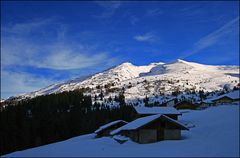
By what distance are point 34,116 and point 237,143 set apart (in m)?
65.9

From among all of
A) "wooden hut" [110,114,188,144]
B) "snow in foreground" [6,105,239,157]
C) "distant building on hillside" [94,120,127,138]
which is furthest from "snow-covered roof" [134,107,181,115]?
"wooden hut" [110,114,188,144]

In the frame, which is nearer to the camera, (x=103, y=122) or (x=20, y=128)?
(x=20, y=128)

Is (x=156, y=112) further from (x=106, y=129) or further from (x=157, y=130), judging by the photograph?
(x=157, y=130)

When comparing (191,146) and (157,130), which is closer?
(191,146)

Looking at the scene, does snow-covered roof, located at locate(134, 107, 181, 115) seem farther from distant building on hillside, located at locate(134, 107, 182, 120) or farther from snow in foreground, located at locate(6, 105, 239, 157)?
snow in foreground, located at locate(6, 105, 239, 157)

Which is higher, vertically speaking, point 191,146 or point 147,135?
point 147,135

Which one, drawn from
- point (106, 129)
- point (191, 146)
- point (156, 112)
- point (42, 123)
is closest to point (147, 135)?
point (191, 146)

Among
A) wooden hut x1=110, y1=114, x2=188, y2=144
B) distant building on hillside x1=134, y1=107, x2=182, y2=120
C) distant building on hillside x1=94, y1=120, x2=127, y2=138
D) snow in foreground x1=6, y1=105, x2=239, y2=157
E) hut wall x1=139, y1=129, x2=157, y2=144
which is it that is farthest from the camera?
distant building on hillside x1=94, y1=120, x2=127, y2=138

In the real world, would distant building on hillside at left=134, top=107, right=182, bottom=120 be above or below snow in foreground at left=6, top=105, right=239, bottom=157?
above

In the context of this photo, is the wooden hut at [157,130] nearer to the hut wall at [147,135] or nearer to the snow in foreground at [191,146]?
the hut wall at [147,135]

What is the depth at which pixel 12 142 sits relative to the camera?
7581 cm

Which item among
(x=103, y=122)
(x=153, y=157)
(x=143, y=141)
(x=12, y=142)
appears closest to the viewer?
(x=153, y=157)

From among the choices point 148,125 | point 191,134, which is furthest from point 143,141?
point 191,134

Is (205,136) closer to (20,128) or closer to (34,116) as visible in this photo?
(20,128)
